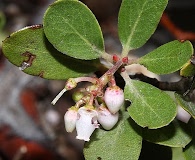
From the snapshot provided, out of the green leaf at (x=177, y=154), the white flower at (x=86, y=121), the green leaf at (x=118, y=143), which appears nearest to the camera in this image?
the white flower at (x=86, y=121)

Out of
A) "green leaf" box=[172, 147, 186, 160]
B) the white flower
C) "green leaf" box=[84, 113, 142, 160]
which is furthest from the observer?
"green leaf" box=[172, 147, 186, 160]

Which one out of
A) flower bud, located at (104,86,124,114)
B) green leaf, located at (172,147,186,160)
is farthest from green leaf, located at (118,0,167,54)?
green leaf, located at (172,147,186,160)

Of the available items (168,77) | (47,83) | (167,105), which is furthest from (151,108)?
(47,83)

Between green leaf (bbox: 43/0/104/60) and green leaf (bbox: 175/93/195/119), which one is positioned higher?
green leaf (bbox: 43/0/104/60)

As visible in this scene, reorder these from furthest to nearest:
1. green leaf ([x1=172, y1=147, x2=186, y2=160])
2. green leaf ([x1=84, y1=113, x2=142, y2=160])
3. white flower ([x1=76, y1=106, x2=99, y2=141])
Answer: green leaf ([x1=172, y1=147, x2=186, y2=160]) < green leaf ([x1=84, y1=113, x2=142, y2=160]) < white flower ([x1=76, y1=106, x2=99, y2=141])

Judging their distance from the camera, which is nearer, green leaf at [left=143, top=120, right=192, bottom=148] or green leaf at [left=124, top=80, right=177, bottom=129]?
green leaf at [left=124, top=80, right=177, bottom=129]

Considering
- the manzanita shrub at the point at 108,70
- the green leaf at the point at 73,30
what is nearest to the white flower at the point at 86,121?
the manzanita shrub at the point at 108,70

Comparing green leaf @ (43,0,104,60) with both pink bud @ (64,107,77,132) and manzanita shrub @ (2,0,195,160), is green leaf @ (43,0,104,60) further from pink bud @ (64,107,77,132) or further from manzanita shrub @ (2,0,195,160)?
pink bud @ (64,107,77,132)

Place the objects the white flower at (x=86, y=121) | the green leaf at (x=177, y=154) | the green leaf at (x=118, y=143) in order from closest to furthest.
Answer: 1. the white flower at (x=86, y=121)
2. the green leaf at (x=118, y=143)
3. the green leaf at (x=177, y=154)

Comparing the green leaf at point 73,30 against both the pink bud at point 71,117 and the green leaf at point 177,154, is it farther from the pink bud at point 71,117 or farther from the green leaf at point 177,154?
the green leaf at point 177,154
